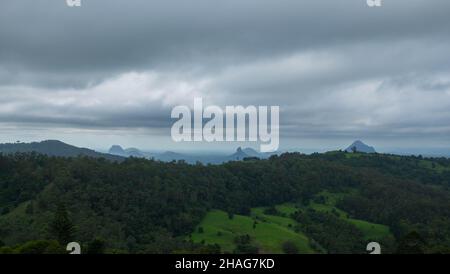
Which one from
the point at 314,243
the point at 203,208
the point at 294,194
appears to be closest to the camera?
the point at 314,243

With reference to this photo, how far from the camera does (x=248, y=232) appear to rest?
74.8 metres

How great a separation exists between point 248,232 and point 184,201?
14309mm

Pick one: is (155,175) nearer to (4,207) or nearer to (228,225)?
(228,225)

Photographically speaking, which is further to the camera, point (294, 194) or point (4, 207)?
point (294, 194)

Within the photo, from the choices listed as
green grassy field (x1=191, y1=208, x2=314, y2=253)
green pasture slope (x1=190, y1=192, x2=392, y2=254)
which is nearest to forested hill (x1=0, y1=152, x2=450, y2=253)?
green pasture slope (x1=190, y1=192, x2=392, y2=254)

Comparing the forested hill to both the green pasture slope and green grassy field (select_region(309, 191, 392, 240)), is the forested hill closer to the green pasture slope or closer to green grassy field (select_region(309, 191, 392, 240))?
green grassy field (select_region(309, 191, 392, 240))

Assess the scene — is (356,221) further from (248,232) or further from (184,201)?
(184,201)

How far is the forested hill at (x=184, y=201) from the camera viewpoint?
196 feet

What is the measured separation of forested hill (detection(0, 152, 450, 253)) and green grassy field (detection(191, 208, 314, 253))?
2.17 metres

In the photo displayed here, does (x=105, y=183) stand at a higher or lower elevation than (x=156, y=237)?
higher

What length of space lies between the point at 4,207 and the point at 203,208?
3530cm

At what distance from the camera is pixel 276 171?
11125 centimetres
